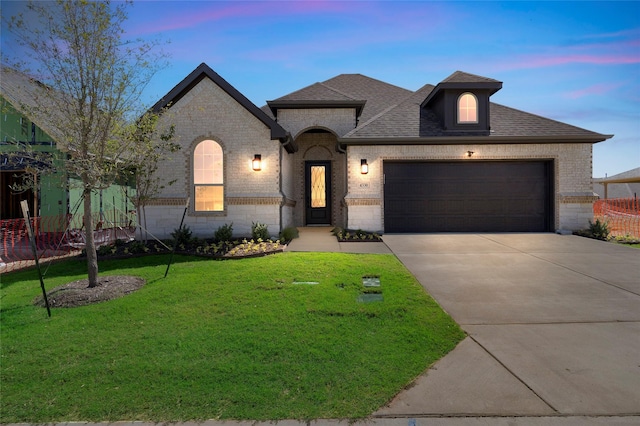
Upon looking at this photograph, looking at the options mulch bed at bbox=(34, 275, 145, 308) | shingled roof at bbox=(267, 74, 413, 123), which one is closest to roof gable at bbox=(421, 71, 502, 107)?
shingled roof at bbox=(267, 74, 413, 123)

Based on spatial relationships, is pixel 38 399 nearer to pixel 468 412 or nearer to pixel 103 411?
pixel 103 411

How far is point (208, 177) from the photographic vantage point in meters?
12.4

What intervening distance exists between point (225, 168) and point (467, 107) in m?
9.99

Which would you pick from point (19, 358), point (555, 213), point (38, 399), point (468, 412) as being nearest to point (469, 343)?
point (468, 412)

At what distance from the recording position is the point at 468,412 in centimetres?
302

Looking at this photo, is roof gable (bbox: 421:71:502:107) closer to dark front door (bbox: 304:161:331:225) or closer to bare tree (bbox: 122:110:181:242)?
dark front door (bbox: 304:161:331:225)

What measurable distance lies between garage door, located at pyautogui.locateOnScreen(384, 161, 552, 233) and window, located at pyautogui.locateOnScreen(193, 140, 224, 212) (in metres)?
6.43

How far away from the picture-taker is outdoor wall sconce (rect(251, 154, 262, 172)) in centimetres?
1200

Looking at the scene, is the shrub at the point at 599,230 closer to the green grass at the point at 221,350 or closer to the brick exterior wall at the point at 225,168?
the green grass at the point at 221,350

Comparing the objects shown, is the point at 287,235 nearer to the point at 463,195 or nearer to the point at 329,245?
the point at 329,245

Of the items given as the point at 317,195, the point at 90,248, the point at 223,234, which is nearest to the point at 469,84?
the point at 317,195

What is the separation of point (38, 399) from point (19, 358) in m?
1.23

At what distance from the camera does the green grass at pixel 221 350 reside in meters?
3.18

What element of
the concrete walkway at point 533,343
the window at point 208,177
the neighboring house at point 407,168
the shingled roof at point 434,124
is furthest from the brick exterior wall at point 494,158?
the window at point 208,177
